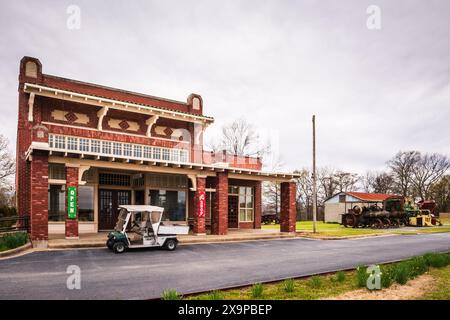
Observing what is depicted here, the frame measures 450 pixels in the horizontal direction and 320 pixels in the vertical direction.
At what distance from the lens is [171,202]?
822 inches

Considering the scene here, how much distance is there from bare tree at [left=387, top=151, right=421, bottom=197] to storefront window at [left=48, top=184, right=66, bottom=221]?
201 ft

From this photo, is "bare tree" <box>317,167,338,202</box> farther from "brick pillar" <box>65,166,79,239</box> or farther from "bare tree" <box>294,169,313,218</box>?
"brick pillar" <box>65,166,79,239</box>

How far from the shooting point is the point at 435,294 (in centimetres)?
698

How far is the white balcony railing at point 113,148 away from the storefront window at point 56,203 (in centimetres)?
208

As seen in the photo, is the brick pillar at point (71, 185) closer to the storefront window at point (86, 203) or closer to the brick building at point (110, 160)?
the brick building at point (110, 160)

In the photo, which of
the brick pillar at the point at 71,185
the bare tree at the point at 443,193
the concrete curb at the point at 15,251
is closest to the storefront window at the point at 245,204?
the brick pillar at the point at 71,185

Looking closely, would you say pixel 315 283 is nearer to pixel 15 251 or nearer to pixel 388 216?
pixel 15 251

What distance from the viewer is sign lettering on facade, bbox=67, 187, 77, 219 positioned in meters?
14.5

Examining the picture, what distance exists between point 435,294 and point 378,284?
109 centimetres

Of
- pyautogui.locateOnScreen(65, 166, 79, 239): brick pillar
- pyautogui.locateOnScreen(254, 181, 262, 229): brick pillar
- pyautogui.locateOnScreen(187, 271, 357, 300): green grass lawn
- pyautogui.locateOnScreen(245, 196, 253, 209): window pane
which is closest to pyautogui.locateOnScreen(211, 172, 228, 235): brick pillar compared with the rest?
pyautogui.locateOnScreen(245, 196, 253, 209): window pane

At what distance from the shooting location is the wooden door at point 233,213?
79.5 ft
